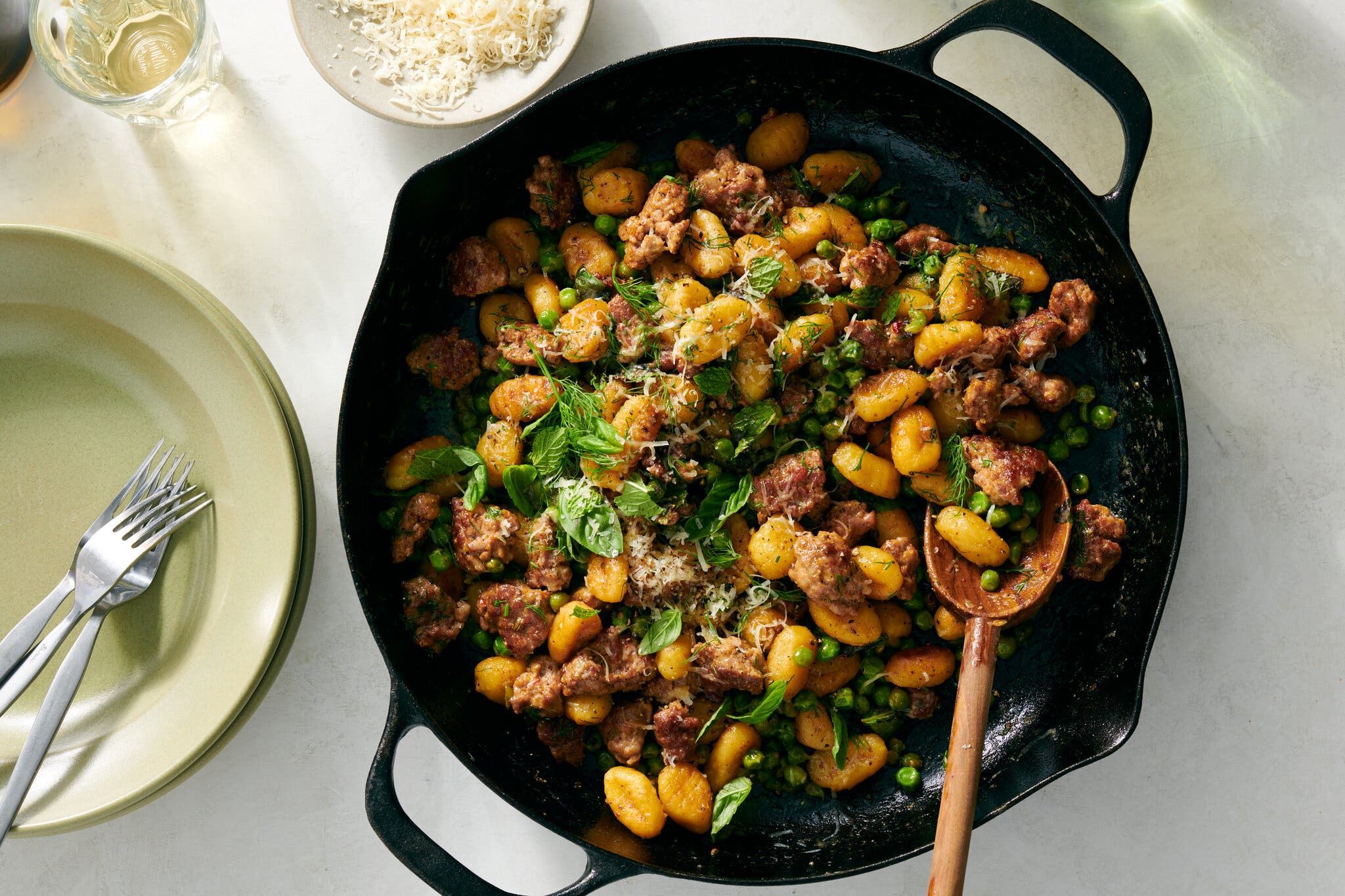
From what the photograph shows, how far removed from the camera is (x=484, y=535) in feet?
10.2

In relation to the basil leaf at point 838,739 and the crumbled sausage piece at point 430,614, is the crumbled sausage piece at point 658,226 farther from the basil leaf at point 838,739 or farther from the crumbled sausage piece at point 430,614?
the basil leaf at point 838,739

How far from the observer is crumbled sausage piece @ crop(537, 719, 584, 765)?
10.6 ft

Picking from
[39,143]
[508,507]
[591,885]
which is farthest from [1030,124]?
[39,143]

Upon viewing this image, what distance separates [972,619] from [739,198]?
156 cm

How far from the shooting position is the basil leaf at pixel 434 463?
3148 millimetres

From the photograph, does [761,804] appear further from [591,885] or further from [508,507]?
[508,507]

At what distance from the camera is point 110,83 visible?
3.41m

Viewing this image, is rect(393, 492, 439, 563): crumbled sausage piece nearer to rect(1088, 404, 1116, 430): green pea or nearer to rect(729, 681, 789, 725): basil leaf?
rect(729, 681, 789, 725): basil leaf

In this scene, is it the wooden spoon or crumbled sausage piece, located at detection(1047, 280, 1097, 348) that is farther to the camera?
crumbled sausage piece, located at detection(1047, 280, 1097, 348)

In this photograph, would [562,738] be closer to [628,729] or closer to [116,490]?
[628,729]

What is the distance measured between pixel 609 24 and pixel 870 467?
187 centimetres

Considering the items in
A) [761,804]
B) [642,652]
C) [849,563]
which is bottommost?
[761,804]

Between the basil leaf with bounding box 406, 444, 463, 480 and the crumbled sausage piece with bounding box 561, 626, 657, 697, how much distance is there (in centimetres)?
75

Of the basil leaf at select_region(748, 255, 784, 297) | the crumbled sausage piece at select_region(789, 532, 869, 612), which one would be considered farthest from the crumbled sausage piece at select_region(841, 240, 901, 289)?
the crumbled sausage piece at select_region(789, 532, 869, 612)
